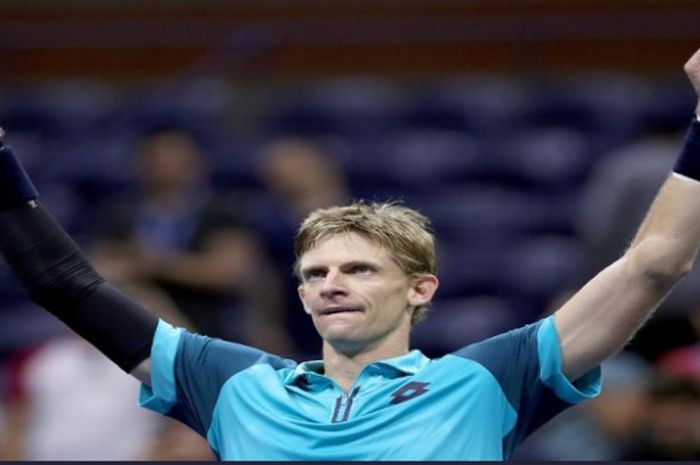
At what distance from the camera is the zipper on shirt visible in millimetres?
4293

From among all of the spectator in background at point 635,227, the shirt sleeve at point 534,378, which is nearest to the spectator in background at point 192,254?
the spectator in background at point 635,227

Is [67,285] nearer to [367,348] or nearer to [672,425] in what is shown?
[367,348]

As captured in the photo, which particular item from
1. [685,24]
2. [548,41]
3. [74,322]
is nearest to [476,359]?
[74,322]

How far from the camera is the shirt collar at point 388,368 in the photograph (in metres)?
4.44

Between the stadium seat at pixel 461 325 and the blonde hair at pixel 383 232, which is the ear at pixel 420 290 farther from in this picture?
the stadium seat at pixel 461 325

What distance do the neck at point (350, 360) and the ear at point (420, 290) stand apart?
0.15 m

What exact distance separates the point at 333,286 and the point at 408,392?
0.36 meters

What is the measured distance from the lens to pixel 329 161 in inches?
370

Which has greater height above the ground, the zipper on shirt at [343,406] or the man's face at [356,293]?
the man's face at [356,293]

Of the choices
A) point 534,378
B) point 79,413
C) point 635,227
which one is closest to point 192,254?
point 79,413

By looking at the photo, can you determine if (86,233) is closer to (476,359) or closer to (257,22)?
(257,22)

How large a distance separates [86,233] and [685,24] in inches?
153

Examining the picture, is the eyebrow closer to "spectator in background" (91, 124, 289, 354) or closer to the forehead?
the forehead

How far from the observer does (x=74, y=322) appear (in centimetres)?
442
